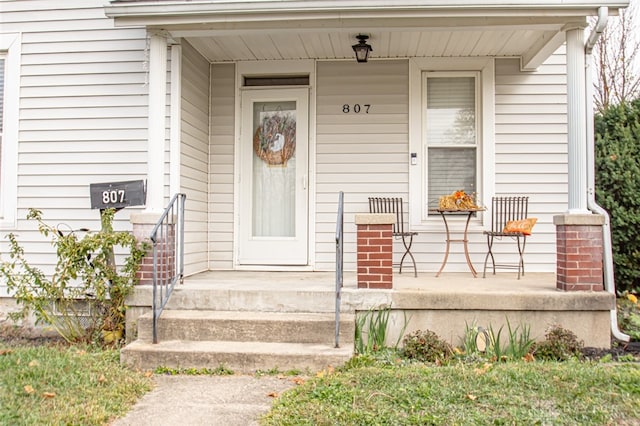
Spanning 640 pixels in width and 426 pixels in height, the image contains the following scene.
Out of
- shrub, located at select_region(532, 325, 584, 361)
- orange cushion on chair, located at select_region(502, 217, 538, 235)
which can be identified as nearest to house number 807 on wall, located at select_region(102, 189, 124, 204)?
orange cushion on chair, located at select_region(502, 217, 538, 235)

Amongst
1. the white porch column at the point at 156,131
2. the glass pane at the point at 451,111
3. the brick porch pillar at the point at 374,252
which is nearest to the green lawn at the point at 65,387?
the white porch column at the point at 156,131

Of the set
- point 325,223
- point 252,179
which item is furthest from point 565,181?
point 252,179

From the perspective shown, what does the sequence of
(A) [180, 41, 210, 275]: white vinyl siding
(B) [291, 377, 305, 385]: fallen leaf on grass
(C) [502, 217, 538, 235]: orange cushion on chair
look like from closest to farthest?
(B) [291, 377, 305, 385]: fallen leaf on grass, (C) [502, 217, 538, 235]: orange cushion on chair, (A) [180, 41, 210, 275]: white vinyl siding

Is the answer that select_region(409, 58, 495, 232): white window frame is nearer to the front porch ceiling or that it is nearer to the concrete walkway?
the front porch ceiling

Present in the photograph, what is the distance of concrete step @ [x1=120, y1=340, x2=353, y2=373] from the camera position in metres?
3.67

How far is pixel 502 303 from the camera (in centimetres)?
420

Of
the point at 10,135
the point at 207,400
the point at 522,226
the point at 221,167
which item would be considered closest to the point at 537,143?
the point at 522,226

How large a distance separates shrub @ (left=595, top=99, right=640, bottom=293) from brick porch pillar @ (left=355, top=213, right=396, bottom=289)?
8.18ft

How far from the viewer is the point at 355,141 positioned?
5797 millimetres

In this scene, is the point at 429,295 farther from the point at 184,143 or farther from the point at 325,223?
the point at 184,143

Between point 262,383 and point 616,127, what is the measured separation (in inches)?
174

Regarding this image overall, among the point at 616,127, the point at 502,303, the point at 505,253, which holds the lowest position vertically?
the point at 502,303

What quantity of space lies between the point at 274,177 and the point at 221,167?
606mm

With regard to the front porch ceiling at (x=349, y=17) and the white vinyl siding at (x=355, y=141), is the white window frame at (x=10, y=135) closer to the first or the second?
the front porch ceiling at (x=349, y=17)
